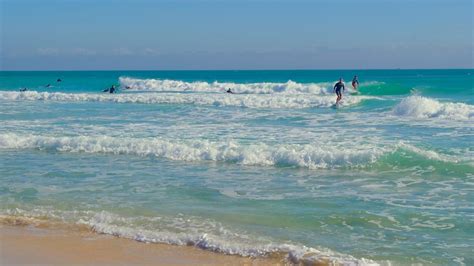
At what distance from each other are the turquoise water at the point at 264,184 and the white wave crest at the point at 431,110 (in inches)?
56.9

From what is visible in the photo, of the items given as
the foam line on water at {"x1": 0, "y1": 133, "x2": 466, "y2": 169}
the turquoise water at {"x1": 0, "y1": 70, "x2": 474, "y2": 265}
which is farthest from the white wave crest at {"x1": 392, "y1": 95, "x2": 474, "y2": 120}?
the foam line on water at {"x1": 0, "y1": 133, "x2": 466, "y2": 169}

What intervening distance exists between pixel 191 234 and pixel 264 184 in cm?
323

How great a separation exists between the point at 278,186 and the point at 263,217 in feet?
6.75

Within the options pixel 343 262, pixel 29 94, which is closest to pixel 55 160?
pixel 343 262

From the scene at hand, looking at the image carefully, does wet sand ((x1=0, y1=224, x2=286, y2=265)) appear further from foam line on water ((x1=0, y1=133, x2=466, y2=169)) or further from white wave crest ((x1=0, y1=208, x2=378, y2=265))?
foam line on water ((x1=0, y1=133, x2=466, y2=169))

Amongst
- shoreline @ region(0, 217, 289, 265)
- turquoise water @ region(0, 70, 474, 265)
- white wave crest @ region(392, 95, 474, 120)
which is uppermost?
white wave crest @ region(392, 95, 474, 120)

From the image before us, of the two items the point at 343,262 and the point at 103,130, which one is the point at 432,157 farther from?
the point at 103,130

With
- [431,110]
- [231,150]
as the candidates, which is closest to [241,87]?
[431,110]

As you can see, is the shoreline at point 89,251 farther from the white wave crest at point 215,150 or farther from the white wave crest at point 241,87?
the white wave crest at point 241,87

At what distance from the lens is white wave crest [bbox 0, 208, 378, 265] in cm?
648

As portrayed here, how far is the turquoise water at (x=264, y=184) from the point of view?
7215 millimetres

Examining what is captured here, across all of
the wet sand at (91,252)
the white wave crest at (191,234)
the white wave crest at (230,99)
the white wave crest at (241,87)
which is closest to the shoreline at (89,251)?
the wet sand at (91,252)

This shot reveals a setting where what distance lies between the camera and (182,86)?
53.4m

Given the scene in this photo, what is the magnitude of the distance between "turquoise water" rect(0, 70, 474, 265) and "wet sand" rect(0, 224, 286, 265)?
20cm
